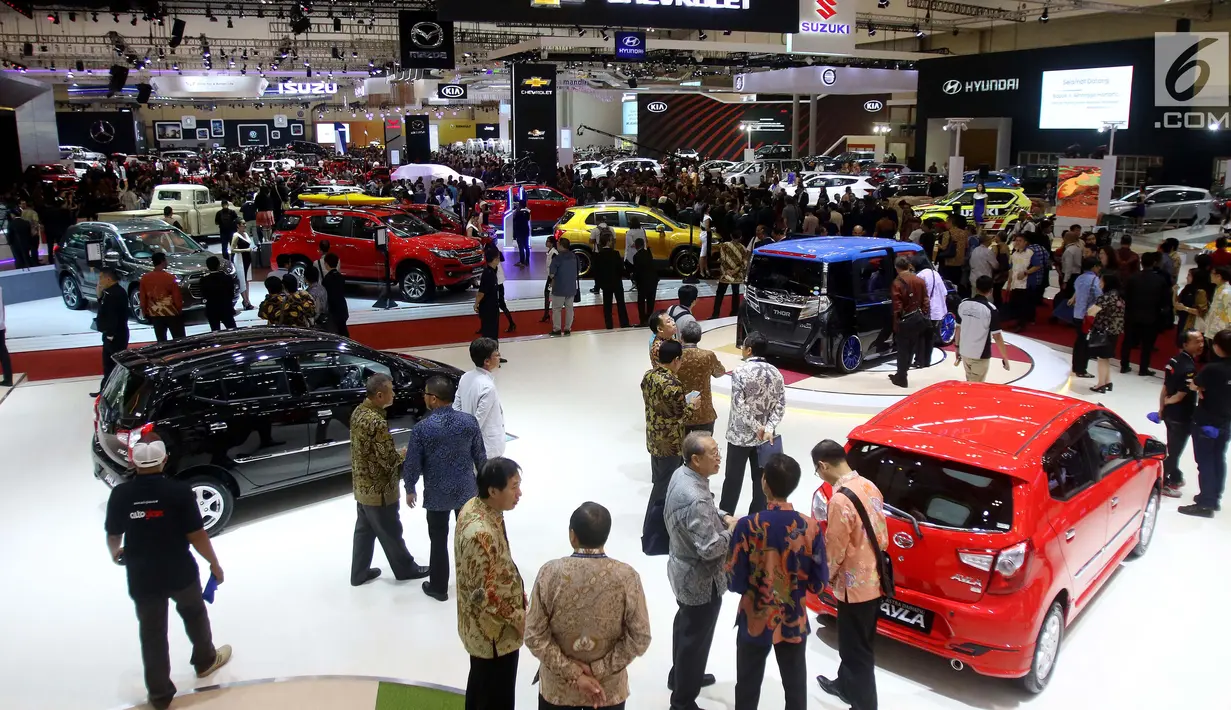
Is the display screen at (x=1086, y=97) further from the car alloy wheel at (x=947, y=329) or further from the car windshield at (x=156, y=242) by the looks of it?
the car windshield at (x=156, y=242)

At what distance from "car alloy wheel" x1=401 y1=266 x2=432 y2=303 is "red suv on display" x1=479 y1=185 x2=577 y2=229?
7.80 meters

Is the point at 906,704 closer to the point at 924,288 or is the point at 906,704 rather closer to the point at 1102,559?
the point at 1102,559

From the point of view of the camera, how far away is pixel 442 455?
5469 millimetres

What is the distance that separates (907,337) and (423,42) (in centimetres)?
1340

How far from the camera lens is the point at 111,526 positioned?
455cm

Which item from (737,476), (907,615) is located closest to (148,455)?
(737,476)

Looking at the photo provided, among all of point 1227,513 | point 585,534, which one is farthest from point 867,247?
point 585,534

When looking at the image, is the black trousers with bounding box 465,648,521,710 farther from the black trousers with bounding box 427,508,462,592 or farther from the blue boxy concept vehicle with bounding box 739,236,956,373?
the blue boxy concept vehicle with bounding box 739,236,956,373

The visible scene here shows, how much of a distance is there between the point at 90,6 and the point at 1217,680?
23104 mm

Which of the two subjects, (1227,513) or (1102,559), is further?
(1227,513)

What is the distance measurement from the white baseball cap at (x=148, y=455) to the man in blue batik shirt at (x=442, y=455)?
4.48 feet

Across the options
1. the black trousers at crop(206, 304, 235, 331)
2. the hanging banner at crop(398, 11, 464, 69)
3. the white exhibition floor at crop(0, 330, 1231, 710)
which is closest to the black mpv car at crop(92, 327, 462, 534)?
the white exhibition floor at crop(0, 330, 1231, 710)

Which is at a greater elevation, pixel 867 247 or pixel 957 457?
pixel 867 247

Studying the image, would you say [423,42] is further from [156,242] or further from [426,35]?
[156,242]
